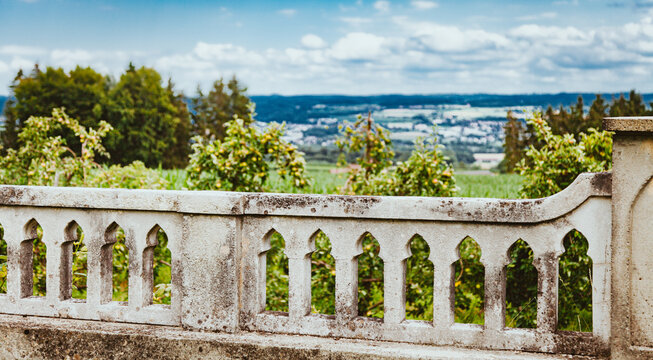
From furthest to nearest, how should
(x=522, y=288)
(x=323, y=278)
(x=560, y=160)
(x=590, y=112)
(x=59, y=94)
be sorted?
(x=59, y=94)
(x=590, y=112)
(x=323, y=278)
(x=522, y=288)
(x=560, y=160)

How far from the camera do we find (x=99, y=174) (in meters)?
8.41

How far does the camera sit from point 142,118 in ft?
99.6

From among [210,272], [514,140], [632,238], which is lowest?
[210,272]

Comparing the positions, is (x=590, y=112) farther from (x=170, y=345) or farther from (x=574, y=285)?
(x=170, y=345)

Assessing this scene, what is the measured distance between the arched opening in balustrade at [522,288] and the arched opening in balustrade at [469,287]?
0.95 feet

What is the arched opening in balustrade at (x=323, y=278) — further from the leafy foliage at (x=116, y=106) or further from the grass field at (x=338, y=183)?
the leafy foliage at (x=116, y=106)

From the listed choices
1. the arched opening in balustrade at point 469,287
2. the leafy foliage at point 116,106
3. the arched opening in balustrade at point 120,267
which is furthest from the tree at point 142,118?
the arched opening in balustrade at point 469,287

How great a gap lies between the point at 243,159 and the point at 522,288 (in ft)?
10.5

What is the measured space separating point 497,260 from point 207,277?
1.49 meters

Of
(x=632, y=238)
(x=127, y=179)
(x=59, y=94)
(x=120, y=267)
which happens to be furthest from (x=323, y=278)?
(x=59, y=94)

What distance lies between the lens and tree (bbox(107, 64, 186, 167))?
27969 millimetres

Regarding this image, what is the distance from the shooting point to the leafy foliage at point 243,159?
24.9ft

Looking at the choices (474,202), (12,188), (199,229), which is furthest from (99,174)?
(474,202)

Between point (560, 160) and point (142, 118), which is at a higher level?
point (142, 118)
